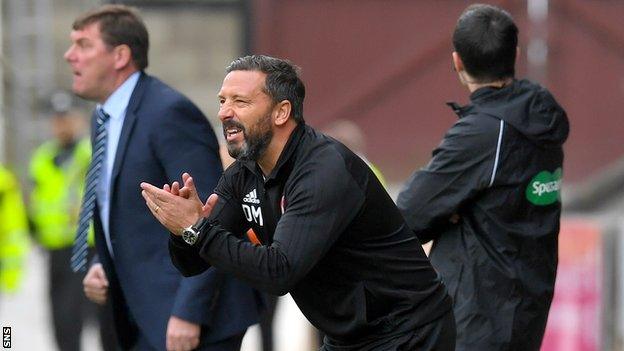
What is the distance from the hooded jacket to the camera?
520cm

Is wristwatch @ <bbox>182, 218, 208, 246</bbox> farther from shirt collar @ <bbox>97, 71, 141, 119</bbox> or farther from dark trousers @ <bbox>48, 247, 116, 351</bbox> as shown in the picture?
dark trousers @ <bbox>48, 247, 116, 351</bbox>

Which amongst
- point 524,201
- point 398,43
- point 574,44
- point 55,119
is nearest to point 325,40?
point 398,43

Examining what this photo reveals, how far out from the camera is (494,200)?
5.23 m

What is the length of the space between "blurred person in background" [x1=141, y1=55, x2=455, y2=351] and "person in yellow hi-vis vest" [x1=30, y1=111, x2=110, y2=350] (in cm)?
530

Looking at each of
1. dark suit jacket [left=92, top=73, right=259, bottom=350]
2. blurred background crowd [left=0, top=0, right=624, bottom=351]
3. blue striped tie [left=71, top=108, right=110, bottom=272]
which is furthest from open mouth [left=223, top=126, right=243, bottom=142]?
blurred background crowd [left=0, top=0, right=624, bottom=351]

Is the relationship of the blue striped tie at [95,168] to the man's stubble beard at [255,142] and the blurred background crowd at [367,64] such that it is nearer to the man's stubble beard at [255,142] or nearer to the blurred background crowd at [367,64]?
the man's stubble beard at [255,142]

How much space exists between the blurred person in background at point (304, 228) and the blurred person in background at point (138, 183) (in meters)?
0.78

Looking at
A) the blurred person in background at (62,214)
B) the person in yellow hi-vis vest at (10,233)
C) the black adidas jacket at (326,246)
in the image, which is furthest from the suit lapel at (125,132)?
the blurred person in background at (62,214)

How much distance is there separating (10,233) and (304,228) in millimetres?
5480

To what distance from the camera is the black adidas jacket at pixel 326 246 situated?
→ 165 inches

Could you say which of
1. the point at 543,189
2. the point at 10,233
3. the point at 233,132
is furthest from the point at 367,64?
the point at 233,132

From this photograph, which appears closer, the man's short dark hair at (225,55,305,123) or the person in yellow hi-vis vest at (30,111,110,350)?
the man's short dark hair at (225,55,305,123)

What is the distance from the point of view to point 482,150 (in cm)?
520

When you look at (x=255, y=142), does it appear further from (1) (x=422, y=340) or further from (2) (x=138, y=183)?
(2) (x=138, y=183)
